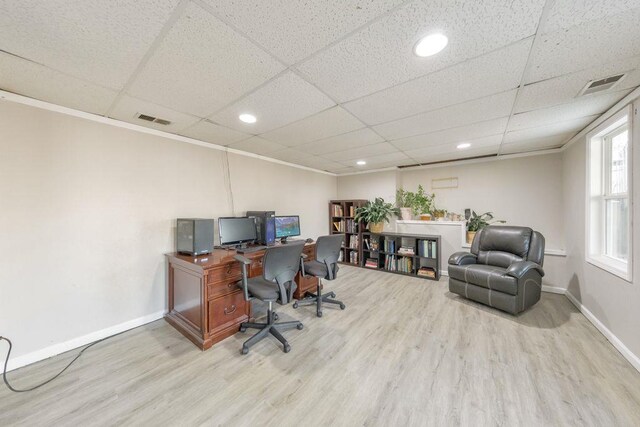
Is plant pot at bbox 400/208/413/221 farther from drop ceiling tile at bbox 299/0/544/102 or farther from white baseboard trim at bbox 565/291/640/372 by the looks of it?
drop ceiling tile at bbox 299/0/544/102

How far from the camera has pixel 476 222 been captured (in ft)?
12.8

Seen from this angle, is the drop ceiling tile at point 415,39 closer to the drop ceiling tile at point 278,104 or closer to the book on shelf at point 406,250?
the drop ceiling tile at point 278,104

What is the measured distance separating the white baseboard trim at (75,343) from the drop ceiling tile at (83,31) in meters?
2.23

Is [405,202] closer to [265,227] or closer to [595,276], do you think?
[595,276]

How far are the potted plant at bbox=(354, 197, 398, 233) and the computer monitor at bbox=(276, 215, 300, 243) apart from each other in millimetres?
1524

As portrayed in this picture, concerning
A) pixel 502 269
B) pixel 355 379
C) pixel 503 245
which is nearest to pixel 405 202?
pixel 503 245

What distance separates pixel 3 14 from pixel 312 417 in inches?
104

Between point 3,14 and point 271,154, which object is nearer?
point 3,14

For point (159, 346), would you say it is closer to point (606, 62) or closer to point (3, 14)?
point (3, 14)

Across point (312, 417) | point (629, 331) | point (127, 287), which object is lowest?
point (312, 417)

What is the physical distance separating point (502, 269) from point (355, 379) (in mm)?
2431

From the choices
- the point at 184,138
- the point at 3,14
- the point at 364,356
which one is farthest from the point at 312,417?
the point at 184,138

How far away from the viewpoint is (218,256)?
Result: 2371 mm

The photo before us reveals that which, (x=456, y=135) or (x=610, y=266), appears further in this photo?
(x=456, y=135)
